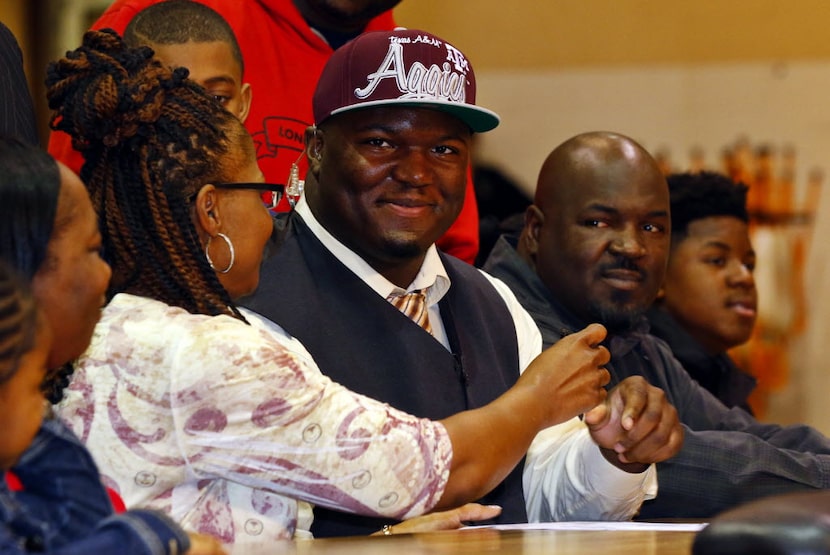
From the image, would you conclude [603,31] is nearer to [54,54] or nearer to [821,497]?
[54,54]

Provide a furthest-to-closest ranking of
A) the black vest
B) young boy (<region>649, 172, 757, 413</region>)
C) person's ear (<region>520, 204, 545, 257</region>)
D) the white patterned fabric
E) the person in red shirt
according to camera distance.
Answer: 1. young boy (<region>649, 172, 757, 413</region>)
2. person's ear (<region>520, 204, 545, 257</region>)
3. the person in red shirt
4. the black vest
5. the white patterned fabric

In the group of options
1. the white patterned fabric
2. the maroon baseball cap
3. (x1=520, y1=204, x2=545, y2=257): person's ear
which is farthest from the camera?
(x1=520, y1=204, x2=545, y2=257): person's ear

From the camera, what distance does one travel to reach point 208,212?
2.08 meters

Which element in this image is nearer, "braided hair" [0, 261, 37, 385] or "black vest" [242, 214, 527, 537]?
"braided hair" [0, 261, 37, 385]

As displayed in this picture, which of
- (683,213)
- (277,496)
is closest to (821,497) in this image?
(277,496)

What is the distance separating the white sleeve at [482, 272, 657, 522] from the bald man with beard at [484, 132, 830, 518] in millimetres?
351

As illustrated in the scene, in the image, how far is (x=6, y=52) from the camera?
2.64m

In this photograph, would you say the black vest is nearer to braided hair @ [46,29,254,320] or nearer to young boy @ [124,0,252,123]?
braided hair @ [46,29,254,320]

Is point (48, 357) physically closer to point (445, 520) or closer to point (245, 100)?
point (445, 520)

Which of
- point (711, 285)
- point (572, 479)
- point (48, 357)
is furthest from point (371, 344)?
point (711, 285)

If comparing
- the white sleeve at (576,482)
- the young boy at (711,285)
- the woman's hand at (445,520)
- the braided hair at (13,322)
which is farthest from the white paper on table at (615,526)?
the young boy at (711,285)

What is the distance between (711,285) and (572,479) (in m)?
1.51

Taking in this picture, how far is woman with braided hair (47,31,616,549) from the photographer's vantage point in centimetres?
181

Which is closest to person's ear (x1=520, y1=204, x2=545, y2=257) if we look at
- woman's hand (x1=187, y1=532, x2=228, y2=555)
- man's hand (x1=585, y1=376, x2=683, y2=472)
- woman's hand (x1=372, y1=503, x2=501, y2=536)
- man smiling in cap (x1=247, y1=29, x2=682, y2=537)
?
man smiling in cap (x1=247, y1=29, x2=682, y2=537)
